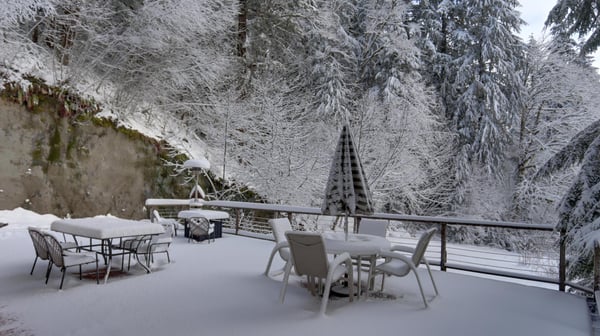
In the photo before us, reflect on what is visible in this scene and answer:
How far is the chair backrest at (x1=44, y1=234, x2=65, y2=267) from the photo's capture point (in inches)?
152

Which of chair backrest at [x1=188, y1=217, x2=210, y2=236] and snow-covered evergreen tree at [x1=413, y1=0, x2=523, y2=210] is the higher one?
snow-covered evergreen tree at [x1=413, y1=0, x2=523, y2=210]

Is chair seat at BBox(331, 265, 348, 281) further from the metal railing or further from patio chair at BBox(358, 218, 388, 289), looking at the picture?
the metal railing

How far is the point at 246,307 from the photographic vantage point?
139 inches

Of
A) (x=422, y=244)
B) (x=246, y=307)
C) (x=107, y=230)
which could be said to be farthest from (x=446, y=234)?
(x=107, y=230)

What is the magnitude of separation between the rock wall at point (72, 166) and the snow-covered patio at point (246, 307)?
3876 mm

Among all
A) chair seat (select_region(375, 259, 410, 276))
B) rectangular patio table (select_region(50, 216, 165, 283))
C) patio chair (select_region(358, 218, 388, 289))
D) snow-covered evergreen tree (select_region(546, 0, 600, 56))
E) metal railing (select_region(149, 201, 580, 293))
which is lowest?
metal railing (select_region(149, 201, 580, 293))

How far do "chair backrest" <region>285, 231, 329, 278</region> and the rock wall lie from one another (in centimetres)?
745

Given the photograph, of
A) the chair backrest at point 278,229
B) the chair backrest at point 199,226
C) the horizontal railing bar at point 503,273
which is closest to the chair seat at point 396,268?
→ the chair backrest at point 278,229

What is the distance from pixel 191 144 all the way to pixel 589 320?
36.6ft

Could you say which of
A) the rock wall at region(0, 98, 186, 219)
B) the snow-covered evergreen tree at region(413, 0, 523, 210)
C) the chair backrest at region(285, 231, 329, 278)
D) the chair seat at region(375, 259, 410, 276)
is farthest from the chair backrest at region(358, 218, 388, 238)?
the snow-covered evergreen tree at region(413, 0, 523, 210)

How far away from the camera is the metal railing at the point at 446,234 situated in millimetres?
5376

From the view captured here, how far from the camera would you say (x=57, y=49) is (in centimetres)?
966

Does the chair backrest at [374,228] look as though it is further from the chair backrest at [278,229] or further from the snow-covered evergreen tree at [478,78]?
the snow-covered evergreen tree at [478,78]

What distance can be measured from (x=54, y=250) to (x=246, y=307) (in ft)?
7.00
